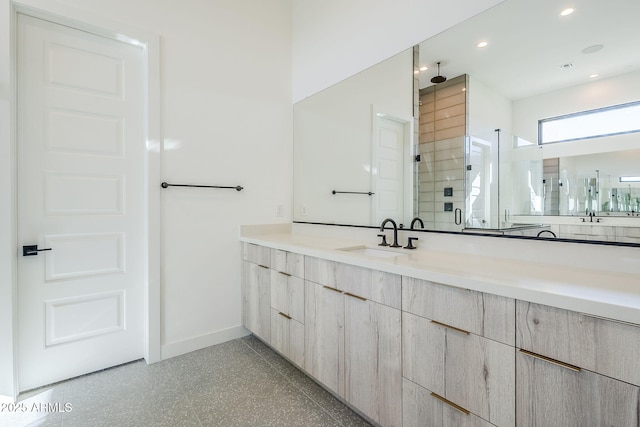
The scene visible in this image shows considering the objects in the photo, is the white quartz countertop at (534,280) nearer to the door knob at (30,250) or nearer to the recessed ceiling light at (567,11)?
the recessed ceiling light at (567,11)

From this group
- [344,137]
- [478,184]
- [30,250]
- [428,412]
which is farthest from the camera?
[344,137]

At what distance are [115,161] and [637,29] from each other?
9.55 ft

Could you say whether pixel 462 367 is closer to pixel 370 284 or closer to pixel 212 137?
pixel 370 284

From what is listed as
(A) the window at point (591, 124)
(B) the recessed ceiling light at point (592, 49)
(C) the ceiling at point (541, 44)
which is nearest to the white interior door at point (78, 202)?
(C) the ceiling at point (541, 44)

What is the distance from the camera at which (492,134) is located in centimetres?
163

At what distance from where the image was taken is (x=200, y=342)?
246cm

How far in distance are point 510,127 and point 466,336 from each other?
3.52 ft

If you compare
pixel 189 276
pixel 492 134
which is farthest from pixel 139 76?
pixel 492 134

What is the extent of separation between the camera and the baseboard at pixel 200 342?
2.30m

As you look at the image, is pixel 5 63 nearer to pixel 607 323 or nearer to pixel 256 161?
pixel 256 161

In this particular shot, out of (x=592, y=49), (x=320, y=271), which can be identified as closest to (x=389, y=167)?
(x=320, y=271)

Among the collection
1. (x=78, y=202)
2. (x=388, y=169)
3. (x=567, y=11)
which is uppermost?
(x=567, y=11)

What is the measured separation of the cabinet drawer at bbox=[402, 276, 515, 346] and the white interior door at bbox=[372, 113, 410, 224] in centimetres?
88

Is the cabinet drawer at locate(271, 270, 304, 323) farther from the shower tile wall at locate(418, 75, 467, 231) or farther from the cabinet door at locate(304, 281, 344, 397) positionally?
the shower tile wall at locate(418, 75, 467, 231)
